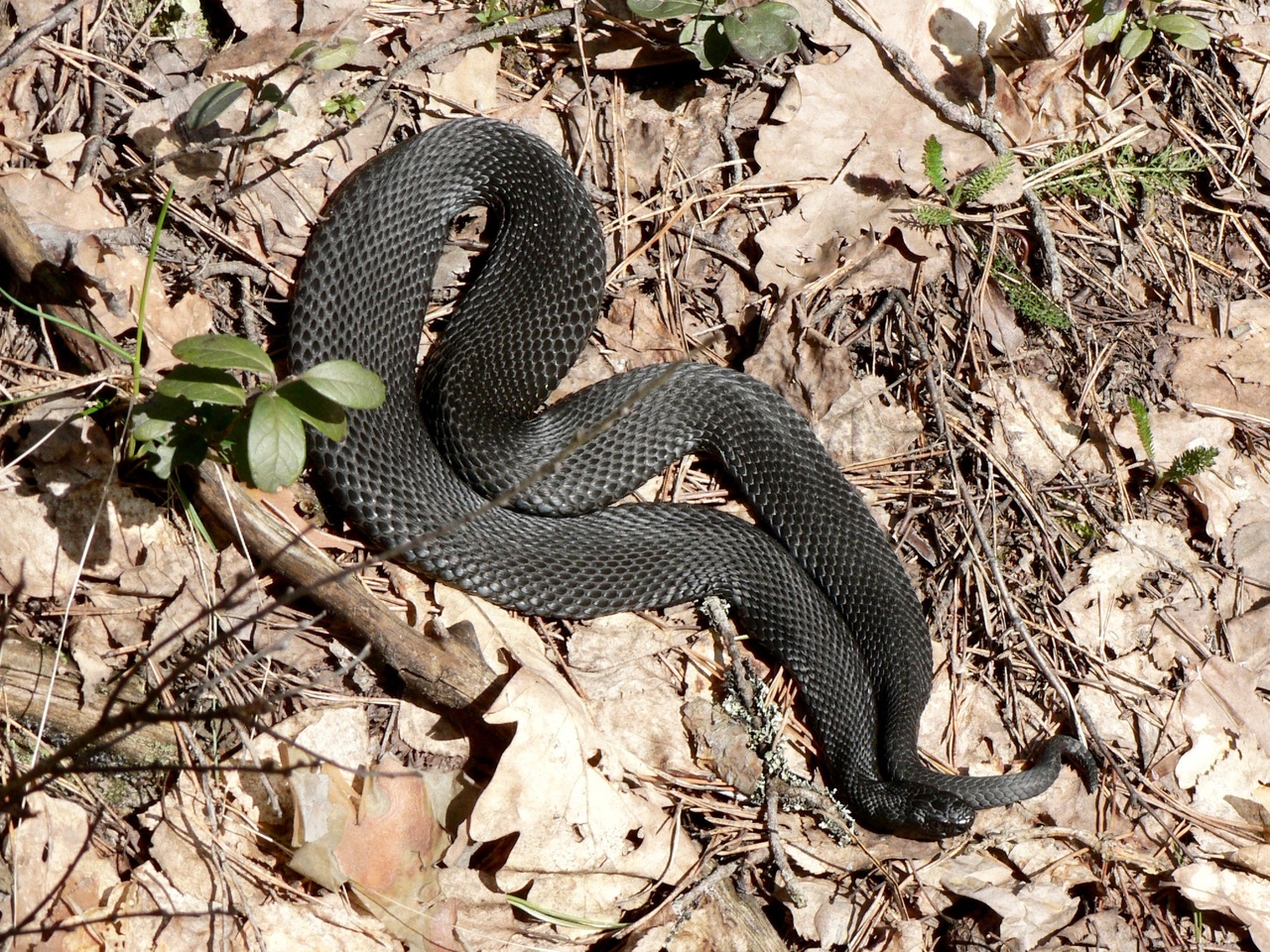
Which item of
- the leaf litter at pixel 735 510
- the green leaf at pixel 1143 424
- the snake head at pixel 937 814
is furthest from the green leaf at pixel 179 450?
the green leaf at pixel 1143 424

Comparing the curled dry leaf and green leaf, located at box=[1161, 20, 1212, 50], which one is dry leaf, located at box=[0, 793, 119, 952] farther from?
green leaf, located at box=[1161, 20, 1212, 50]

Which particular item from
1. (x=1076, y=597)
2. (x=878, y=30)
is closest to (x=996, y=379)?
(x=1076, y=597)

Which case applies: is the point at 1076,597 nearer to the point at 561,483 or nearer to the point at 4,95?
the point at 561,483

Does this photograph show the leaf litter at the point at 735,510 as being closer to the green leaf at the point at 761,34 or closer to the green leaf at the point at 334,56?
the green leaf at the point at 334,56

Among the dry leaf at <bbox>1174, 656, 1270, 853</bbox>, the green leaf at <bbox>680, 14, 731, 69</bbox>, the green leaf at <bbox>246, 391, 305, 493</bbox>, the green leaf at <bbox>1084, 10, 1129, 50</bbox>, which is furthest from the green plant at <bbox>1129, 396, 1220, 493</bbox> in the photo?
the green leaf at <bbox>246, 391, 305, 493</bbox>

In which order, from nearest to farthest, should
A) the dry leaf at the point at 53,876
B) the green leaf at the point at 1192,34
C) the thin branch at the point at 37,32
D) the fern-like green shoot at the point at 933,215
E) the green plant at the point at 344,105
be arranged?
the dry leaf at the point at 53,876, the thin branch at the point at 37,32, the green plant at the point at 344,105, the fern-like green shoot at the point at 933,215, the green leaf at the point at 1192,34

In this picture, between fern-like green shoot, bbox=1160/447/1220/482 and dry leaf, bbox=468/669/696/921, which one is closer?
dry leaf, bbox=468/669/696/921

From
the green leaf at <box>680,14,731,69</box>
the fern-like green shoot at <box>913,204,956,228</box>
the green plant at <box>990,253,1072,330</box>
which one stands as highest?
the green leaf at <box>680,14,731,69</box>
